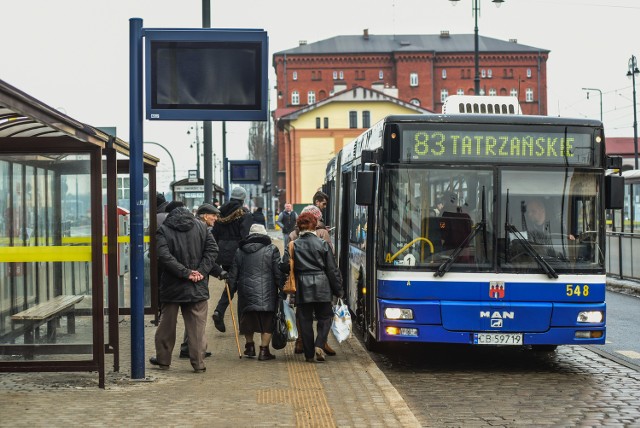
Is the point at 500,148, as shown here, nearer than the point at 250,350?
Yes

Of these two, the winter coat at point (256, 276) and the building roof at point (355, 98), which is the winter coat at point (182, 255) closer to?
the winter coat at point (256, 276)

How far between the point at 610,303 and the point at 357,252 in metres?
8.62

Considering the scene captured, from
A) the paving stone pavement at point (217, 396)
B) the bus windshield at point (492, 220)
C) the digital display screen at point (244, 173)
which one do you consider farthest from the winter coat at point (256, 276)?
the digital display screen at point (244, 173)

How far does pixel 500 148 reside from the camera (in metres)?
11.3

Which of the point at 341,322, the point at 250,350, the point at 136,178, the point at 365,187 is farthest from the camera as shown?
the point at 341,322

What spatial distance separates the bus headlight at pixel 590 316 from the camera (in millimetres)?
11125

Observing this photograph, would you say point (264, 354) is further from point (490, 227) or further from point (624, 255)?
point (624, 255)

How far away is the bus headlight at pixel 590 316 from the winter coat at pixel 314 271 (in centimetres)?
255

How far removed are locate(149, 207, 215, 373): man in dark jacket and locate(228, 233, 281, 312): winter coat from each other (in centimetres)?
102

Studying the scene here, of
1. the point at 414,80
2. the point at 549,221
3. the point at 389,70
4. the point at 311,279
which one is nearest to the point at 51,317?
the point at 311,279

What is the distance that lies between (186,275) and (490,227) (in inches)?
125

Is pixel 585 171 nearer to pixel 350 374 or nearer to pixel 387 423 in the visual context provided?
pixel 350 374

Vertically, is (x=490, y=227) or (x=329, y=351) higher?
(x=490, y=227)

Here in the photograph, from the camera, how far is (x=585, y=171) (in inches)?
445
